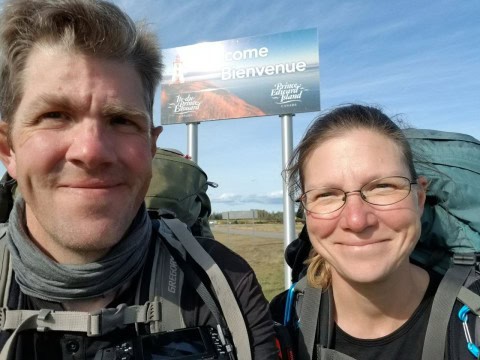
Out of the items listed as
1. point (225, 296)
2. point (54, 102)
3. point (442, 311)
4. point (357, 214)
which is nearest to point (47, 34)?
point (54, 102)

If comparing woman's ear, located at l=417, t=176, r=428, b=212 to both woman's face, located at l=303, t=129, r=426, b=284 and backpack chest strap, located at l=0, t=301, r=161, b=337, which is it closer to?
woman's face, located at l=303, t=129, r=426, b=284

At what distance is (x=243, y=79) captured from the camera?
731 cm

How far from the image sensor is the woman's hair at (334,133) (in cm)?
192

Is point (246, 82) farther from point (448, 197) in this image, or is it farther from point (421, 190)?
point (421, 190)

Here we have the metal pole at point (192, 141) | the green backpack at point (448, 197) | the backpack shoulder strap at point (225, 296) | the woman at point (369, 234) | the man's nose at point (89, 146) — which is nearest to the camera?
the man's nose at point (89, 146)

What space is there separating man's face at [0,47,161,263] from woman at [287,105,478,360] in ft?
2.97

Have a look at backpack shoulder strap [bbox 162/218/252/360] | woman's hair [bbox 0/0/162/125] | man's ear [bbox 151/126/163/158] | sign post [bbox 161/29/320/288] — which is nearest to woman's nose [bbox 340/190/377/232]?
backpack shoulder strap [bbox 162/218/252/360]

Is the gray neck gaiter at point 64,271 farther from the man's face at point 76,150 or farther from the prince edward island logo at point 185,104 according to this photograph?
the prince edward island logo at point 185,104

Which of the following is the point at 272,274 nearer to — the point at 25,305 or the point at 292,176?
the point at 292,176

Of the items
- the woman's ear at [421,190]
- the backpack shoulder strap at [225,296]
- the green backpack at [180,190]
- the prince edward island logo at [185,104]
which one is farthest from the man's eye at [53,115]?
the prince edward island logo at [185,104]

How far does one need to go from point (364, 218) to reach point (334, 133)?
46 cm

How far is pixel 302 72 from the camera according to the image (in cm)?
696

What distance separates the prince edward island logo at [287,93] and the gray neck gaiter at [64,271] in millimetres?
→ 5885

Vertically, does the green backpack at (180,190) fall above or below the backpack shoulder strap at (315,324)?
above
